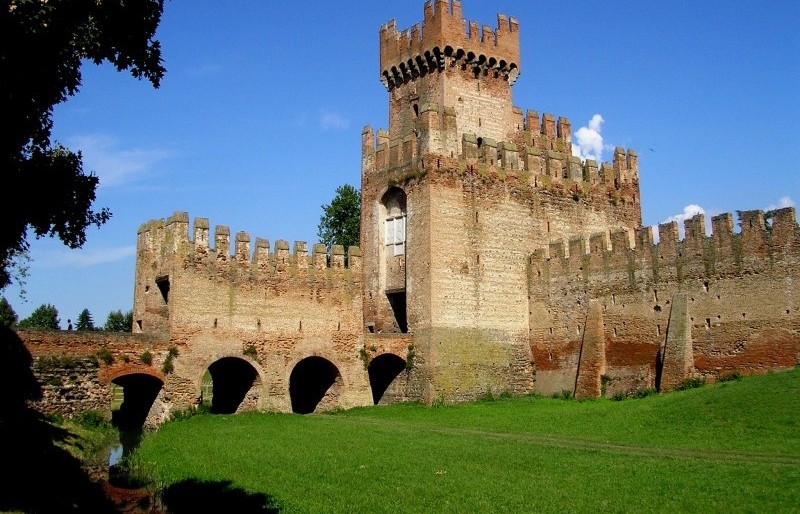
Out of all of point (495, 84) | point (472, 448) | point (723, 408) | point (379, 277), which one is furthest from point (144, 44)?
point (495, 84)

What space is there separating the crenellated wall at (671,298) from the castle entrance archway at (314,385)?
8101 mm

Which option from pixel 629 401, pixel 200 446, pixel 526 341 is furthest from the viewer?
pixel 526 341

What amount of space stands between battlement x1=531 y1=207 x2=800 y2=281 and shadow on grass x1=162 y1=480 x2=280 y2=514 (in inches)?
711

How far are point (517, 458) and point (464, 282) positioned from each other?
15.2 metres

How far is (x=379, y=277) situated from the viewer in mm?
34469

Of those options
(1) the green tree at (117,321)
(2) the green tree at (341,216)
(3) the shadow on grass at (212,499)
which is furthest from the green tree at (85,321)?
(3) the shadow on grass at (212,499)

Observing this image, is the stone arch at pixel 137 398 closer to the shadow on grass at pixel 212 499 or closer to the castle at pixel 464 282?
the castle at pixel 464 282

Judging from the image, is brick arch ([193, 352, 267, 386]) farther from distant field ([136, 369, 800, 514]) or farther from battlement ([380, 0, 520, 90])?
battlement ([380, 0, 520, 90])

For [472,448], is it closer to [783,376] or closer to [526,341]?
[783,376]

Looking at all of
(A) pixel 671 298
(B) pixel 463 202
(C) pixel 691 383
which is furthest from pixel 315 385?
(C) pixel 691 383

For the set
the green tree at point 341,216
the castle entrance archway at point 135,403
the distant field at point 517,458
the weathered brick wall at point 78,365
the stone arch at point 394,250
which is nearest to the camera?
the distant field at point 517,458

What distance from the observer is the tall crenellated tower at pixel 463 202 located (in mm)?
31594

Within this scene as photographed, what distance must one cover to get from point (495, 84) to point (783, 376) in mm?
18984

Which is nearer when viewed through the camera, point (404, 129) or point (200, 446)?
point (200, 446)
